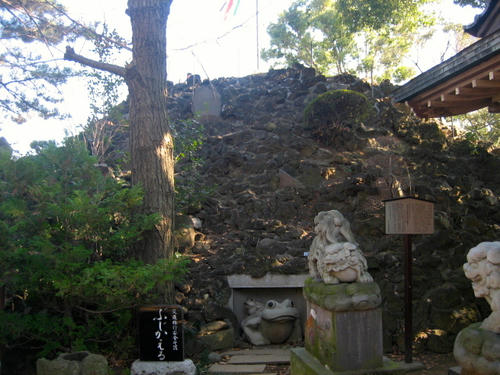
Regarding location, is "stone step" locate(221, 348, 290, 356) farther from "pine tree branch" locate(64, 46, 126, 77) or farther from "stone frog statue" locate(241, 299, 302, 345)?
"pine tree branch" locate(64, 46, 126, 77)

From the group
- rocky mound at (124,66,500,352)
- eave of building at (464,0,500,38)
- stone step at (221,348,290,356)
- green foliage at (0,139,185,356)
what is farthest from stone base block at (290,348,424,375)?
eave of building at (464,0,500,38)

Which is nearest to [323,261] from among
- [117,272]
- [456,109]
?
[117,272]

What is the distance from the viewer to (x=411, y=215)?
531 centimetres

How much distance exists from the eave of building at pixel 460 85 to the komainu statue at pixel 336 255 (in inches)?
106

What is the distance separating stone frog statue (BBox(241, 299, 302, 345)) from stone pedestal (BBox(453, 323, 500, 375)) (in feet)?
11.9

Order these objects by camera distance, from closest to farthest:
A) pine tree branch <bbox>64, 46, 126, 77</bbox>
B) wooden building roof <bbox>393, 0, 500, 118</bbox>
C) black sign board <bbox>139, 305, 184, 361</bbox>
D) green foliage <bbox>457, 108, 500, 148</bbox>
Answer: black sign board <bbox>139, 305, 184, 361</bbox>, wooden building roof <bbox>393, 0, 500, 118</bbox>, pine tree branch <bbox>64, 46, 126, 77</bbox>, green foliage <bbox>457, 108, 500, 148</bbox>

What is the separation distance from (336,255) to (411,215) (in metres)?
1.38

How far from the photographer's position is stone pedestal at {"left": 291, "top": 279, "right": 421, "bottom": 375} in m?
4.29

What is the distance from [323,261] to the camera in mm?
4625

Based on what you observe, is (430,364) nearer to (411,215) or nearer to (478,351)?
(411,215)

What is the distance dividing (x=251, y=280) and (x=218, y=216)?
2515 mm

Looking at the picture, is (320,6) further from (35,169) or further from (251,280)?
(35,169)

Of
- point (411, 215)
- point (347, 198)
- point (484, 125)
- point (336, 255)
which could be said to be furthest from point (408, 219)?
point (484, 125)

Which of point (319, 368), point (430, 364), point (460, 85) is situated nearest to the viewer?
point (319, 368)
